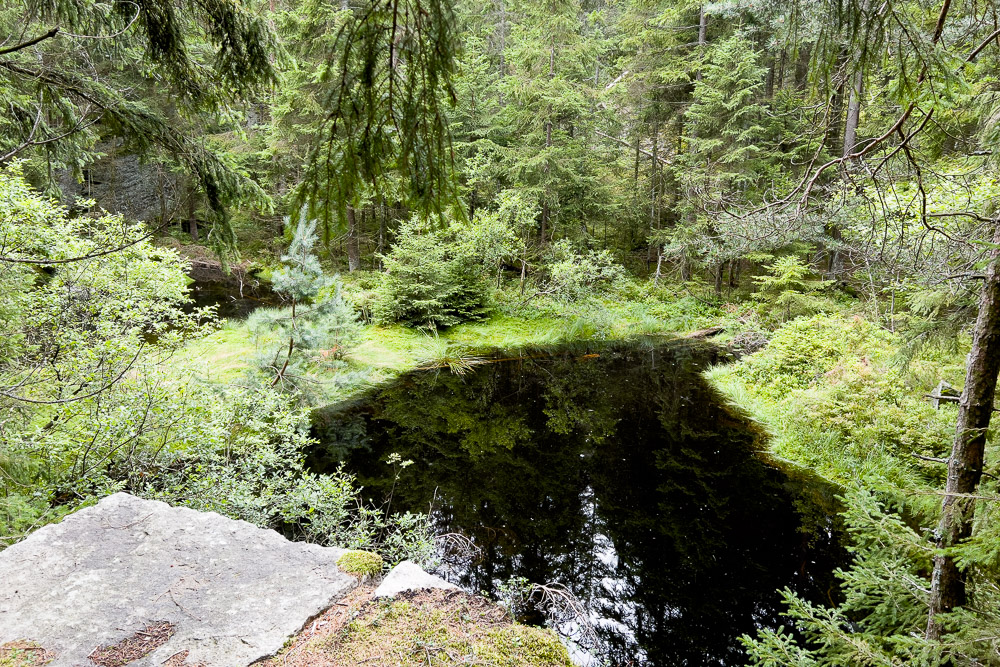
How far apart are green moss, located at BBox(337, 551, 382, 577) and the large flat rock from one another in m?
0.05

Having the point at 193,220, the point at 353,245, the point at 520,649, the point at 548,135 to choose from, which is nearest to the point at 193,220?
the point at 193,220

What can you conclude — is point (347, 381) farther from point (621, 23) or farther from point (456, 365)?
point (621, 23)

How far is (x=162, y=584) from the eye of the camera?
2184 millimetres

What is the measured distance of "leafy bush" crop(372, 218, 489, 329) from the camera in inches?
516

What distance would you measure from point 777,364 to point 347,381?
27.5 ft

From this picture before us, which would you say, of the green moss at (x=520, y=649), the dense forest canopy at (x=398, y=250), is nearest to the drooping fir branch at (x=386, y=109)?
the dense forest canopy at (x=398, y=250)

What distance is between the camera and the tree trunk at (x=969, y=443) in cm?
239

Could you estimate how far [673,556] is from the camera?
16.2 ft

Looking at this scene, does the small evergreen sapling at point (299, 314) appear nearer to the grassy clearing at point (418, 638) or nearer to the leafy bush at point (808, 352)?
the grassy clearing at point (418, 638)

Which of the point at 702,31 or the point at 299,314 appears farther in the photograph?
the point at 702,31

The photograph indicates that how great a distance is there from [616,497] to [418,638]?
453cm

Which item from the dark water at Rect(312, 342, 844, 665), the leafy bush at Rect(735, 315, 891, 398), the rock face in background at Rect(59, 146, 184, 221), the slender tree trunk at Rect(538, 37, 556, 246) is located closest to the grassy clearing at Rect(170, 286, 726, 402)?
the dark water at Rect(312, 342, 844, 665)

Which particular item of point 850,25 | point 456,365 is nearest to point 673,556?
point 850,25

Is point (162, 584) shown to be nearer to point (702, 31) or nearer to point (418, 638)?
point (418, 638)
